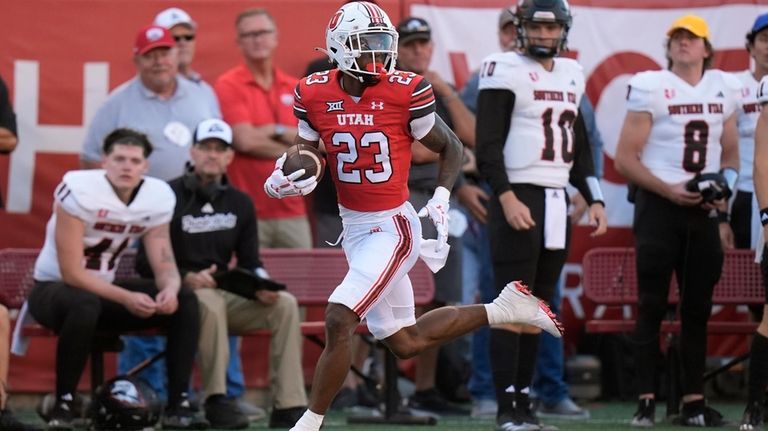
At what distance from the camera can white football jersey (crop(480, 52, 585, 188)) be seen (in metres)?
7.17

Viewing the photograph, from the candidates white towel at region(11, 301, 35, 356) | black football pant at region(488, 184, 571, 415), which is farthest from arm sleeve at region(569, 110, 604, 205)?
white towel at region(11, 301, 35, 356)

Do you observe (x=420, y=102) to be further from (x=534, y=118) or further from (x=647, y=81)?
(x=647, y=81)

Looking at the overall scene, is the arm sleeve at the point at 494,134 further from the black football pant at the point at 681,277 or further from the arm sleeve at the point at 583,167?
the black football pant at the point at 681,277

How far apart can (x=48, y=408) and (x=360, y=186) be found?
2.53 m

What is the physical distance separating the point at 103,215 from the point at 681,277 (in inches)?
121

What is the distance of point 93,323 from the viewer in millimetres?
7367

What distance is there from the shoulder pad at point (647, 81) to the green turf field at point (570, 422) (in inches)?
71.0

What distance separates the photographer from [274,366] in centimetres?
784

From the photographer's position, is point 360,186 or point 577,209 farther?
point 577,209

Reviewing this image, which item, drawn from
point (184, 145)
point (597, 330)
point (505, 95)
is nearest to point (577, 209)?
point (597, 330)

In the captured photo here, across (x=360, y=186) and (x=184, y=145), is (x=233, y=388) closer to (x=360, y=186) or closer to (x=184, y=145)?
(x=184, y=145)

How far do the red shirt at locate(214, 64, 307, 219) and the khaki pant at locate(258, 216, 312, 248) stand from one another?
4 centimetres

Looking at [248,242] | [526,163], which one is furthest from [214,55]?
Result: [526,163]

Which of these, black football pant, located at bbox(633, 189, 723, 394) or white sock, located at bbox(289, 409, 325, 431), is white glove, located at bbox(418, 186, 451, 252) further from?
black football pant, located at bbox(633, 189, 723, 394)
